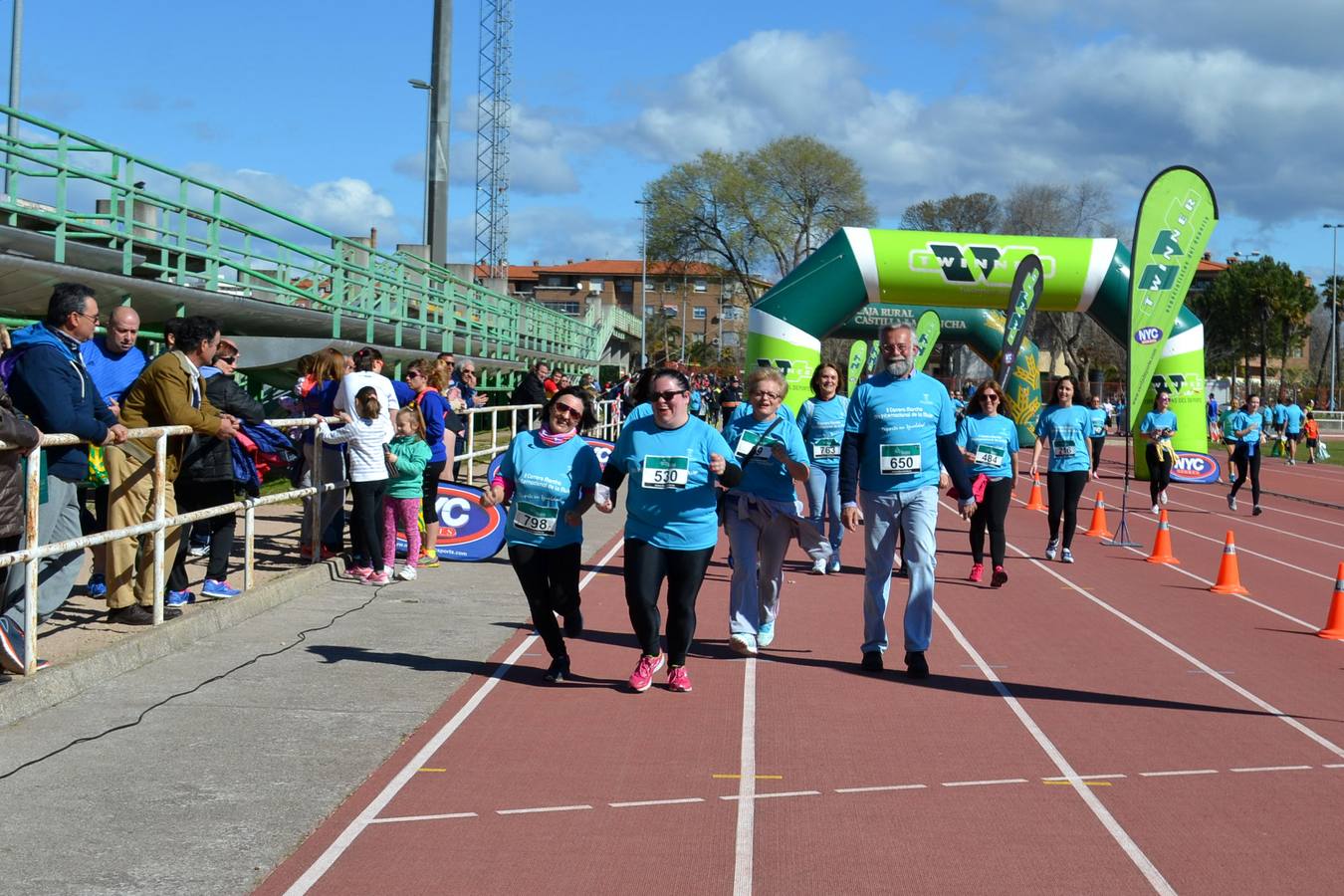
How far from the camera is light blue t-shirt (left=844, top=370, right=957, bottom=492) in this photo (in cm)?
849

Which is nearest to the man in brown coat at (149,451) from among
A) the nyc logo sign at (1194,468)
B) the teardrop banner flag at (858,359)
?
the nyc logo sign at (1194,468)

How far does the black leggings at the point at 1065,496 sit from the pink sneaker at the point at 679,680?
7.15 metres

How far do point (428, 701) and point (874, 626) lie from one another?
266 cm

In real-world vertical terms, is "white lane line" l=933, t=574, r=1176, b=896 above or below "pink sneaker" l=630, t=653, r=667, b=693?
below

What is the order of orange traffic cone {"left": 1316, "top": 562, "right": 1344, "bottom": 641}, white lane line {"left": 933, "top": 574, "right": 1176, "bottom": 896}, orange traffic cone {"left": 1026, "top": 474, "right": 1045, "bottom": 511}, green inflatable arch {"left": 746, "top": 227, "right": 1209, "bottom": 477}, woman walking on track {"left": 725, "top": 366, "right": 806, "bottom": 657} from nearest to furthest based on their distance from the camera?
white lane line {"left": 933, "top": 574, "right": 1176, "bottom": 896}, woman walking on track {"left": 725, "top": 366, "right": 806, "bottom": 657}, orange traffic cone {"left": 1316, "top": 562, "right": 1344, "bottom": 641}, orange traffic cone {"left": 1026, "top": 474, "right": 1045, "bottom": 511}, green inflatable arch {"left": 746, "top": 227, "right": 1209, "bottom": 477}

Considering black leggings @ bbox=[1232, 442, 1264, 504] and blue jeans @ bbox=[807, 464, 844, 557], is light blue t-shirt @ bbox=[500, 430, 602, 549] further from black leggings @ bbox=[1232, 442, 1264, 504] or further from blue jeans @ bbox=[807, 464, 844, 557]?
black leggings @ bbox=[1232, 442, 1264, 504]

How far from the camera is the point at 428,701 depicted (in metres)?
7.51

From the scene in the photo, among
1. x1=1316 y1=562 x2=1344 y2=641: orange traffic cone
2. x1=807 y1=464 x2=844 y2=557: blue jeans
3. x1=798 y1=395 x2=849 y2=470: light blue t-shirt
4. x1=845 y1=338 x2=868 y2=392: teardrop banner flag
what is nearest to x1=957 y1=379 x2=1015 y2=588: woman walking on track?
x1=798 y1=395 x2=849 y2=470: light blue t-shirt

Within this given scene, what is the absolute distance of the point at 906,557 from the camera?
8.46 m

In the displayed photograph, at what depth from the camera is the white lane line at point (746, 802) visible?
4.95 metres

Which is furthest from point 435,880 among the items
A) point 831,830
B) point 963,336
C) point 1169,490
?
point 963,336

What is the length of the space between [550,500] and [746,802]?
2.43 meters

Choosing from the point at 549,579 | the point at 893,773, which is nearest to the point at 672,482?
the point at 549,579

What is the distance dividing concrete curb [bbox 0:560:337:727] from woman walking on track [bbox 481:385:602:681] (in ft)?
6.45
